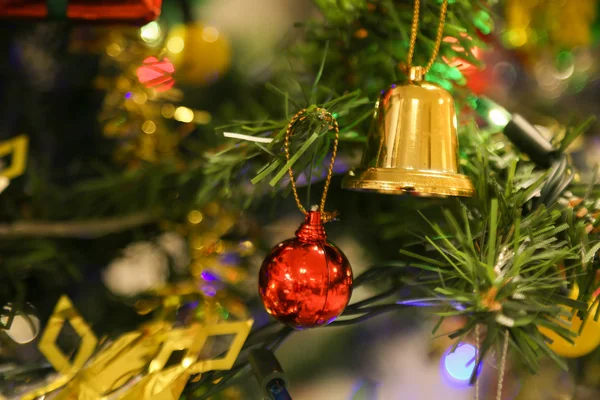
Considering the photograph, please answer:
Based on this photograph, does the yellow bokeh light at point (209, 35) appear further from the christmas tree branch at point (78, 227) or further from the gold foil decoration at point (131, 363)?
the gold foil decoration at point (131, 363)

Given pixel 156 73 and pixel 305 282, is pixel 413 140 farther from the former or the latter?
pixel 156 73

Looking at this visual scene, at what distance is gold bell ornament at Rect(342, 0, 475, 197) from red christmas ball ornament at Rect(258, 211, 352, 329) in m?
0.06

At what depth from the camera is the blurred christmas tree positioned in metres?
0.34

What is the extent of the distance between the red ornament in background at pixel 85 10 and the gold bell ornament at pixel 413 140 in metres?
0.22

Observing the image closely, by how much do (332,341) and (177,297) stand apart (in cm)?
30

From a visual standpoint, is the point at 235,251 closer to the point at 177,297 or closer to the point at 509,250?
the point at 177,297

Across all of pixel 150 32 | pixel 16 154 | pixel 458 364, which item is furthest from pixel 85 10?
pixel 458 364

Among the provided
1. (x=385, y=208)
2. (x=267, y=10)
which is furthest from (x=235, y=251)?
(x=267, y=10)

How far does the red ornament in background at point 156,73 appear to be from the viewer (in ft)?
2.15

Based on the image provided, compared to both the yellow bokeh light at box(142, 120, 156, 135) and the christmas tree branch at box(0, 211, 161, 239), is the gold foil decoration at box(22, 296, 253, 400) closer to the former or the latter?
the christmas tree branch at box(0, 211, 161, 239)

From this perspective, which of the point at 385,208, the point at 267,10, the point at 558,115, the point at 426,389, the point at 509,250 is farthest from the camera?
the point at 267,10

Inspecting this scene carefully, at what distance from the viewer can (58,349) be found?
0.35m

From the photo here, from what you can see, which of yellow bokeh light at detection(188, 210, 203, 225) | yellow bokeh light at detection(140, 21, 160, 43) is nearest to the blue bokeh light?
yellow bokeh light at detection(188, 210, 203, 225)

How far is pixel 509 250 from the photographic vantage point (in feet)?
1.08
